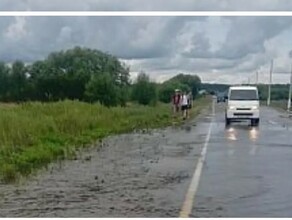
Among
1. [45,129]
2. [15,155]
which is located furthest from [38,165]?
[45,129]

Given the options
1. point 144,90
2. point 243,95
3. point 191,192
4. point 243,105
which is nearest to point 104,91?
point 144,90

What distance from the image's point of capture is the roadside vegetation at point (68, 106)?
1744 cm

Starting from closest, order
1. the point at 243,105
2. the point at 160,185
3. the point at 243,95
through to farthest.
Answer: the point at 160,185
the point at 243,105
the point at 243,95

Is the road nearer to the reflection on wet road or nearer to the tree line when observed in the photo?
the reflection on wet road

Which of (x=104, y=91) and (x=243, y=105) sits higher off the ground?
(x=243, y=105)

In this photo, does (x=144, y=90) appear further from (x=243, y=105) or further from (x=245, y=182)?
(x=245, y=182)

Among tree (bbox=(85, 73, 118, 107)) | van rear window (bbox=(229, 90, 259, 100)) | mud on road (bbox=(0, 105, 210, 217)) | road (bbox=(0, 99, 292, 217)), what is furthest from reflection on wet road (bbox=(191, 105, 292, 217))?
tree (bbox=(85, 73, 118, 107))

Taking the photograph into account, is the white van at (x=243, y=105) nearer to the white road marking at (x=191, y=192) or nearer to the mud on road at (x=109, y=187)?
the mud on road at (x=109, y=187)

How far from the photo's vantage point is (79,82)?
83.4m

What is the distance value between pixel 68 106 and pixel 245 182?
2613cm

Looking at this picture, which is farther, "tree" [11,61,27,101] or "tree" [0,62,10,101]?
"tree" [0,62,10,101]

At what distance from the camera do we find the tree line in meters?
68.5

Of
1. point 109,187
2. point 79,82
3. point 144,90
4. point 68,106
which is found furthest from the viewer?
point 79,82

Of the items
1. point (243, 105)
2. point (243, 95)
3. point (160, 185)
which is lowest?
point (160, 185)
